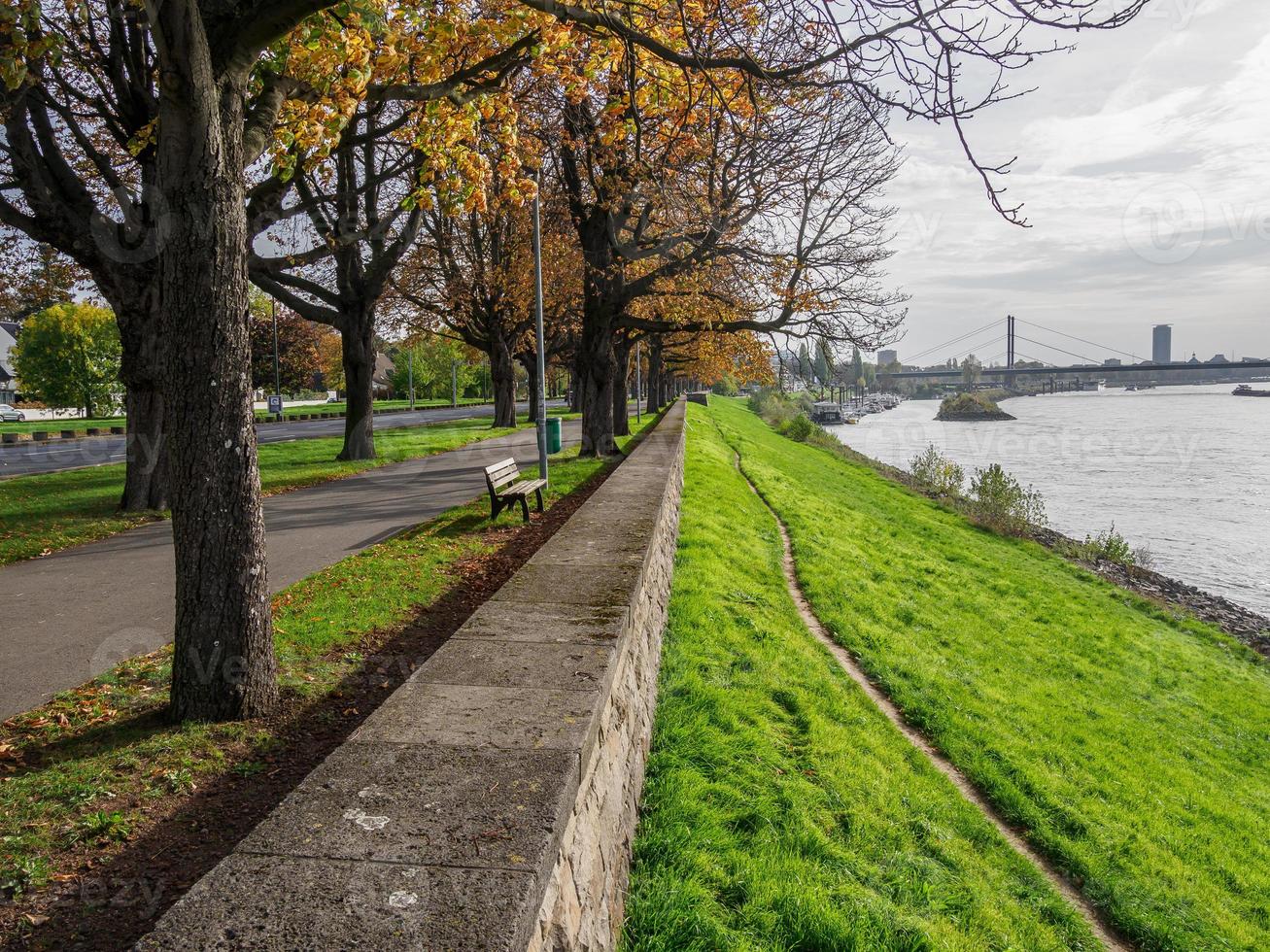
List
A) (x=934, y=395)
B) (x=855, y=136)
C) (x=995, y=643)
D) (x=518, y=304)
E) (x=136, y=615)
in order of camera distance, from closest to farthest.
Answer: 1. (x=136, y=615)
2. (x=995, y=643)
3. (x=855, y=136)
4. (x=518, y=304)
5. (x=934, y=395)

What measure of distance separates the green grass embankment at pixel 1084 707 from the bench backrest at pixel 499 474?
427 cm

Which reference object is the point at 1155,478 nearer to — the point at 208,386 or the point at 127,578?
the point at 127,578

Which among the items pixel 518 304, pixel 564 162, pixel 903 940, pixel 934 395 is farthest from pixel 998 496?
pixel 934 395

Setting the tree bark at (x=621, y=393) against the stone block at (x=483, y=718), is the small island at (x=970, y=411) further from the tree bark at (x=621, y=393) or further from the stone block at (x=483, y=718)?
the stone block at (x=483, y=718)

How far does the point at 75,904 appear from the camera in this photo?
316 centimetres

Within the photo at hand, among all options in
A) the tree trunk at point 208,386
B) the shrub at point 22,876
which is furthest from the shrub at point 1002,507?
the shrub at point 22,876

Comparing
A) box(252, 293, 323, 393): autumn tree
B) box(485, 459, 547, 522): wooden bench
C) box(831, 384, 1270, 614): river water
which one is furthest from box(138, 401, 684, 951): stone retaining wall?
box(252, 293, 323, 393): autumn tree

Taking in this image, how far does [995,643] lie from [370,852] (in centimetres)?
967

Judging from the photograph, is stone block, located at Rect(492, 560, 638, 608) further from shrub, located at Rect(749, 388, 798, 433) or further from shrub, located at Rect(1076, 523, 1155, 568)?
shrub, located at Rect(749, 388, 798, 433)

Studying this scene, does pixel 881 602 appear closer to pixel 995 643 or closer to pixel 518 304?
pixel 995 643

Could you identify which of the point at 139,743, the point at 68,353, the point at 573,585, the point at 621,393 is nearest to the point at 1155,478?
the point at 621,393

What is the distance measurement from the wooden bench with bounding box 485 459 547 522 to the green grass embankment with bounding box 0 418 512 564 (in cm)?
441

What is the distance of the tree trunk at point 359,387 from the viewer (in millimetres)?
19438

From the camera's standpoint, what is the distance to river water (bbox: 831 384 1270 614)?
19812 millimetres
